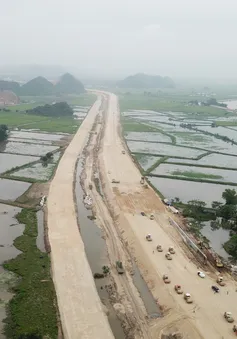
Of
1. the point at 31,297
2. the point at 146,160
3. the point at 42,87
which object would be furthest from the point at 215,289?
the point at 42,87

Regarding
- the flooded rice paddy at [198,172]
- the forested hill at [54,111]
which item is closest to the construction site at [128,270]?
the flooded rice paddy at [198,172]

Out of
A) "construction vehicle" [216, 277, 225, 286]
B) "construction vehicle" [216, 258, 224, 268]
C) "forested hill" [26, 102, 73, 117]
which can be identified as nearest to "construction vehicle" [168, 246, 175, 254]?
"construction vehicle" [216, 258, 224, 268]

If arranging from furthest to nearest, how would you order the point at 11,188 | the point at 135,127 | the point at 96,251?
the point at 135,127 → the point at 11,188 → the point at 96,251

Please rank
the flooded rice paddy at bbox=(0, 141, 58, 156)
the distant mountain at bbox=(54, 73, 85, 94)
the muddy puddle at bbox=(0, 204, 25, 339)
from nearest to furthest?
1. the muddy puddle at bbox=(0, 204, 25, 339)
2. the flooded rice paddy at bbox=(0, 141, 58, 156)
3. the distant mountain at bbox=(54, 73, 85, 94)

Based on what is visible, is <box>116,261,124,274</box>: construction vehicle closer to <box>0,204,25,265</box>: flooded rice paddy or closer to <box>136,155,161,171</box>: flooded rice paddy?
<box>0,204,25,265</box>: flooded rice paddy

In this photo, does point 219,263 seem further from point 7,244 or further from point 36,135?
point 36,135

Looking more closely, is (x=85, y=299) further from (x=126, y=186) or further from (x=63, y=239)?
(x=126, y=186)

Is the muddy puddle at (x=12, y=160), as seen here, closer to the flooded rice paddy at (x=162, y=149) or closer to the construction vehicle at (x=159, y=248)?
the flooded rice paddy at (x=162, y=149)
